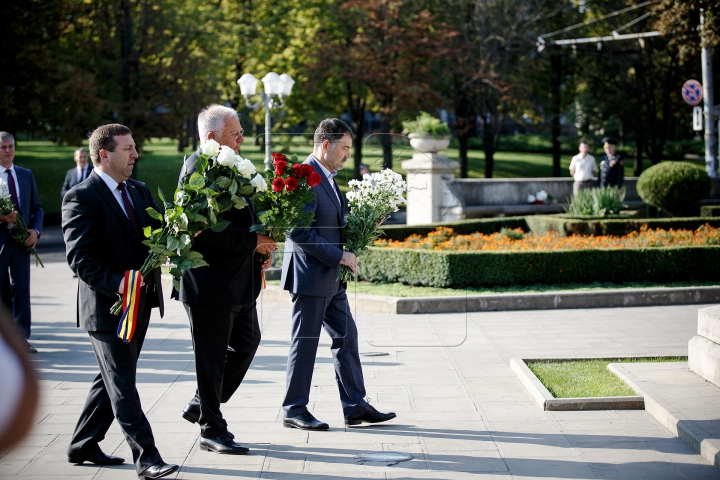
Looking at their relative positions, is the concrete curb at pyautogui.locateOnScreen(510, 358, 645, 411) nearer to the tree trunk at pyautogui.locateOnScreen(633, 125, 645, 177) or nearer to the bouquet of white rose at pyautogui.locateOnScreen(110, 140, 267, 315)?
the bouquet of white rose at pyautogui.locateOnScreen(110, 140, 267, 315)

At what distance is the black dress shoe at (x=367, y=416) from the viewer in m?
5.90

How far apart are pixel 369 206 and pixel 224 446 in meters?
1.98

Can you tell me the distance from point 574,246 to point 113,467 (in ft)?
28.5

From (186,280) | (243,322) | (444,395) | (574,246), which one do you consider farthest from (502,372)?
(574,246)

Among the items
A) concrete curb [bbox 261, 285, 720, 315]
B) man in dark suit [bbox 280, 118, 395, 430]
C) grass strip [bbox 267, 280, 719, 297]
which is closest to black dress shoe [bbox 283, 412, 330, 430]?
man in dark suit [bbox 280, 118, 395, 430]

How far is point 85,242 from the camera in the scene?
4836 millimetres

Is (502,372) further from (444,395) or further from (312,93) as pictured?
(312,93)

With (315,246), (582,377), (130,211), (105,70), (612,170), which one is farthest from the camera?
(105,70)

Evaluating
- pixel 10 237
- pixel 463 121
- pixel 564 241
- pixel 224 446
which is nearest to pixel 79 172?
pixel 10 237

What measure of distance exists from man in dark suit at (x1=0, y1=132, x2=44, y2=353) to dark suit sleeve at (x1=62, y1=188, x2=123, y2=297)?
12.3 feet

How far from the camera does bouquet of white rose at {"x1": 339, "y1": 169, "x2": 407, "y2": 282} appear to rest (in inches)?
237

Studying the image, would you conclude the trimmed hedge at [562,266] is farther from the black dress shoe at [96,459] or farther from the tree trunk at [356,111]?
the tree trunk at [356,111]

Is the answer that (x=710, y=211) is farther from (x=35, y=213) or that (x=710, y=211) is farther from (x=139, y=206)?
(x=139, y=206)

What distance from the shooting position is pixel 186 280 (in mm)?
5195
